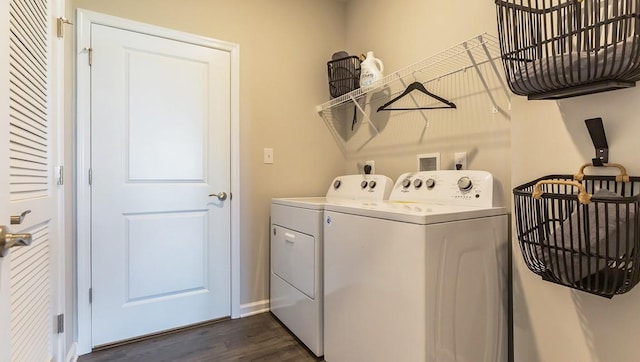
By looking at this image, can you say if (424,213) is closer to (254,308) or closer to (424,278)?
(424,278)

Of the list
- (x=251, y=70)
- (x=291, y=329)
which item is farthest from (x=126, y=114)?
(x=291, y=329)

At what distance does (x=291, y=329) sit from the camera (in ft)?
6.45

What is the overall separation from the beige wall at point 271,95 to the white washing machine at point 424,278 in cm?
89

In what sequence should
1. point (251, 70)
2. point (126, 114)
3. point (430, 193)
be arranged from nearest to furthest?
point (430, 193), point (126, 114), point (251, 70)

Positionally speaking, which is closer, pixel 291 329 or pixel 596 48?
pixel 596 48

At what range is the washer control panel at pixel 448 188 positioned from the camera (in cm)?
141

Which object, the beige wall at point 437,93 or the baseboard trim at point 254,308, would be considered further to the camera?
the baseboard trim at point 254,308

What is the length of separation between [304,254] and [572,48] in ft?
4.86

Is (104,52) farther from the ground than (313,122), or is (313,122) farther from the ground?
(104,52)

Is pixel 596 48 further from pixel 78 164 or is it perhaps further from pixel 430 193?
pixel 78 164

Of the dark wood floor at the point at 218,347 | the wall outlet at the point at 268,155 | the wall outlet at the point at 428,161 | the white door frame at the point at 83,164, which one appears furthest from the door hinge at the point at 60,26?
the wall outlet at the point at 428,161

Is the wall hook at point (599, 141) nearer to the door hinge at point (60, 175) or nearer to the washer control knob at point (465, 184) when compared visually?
the washer control knob at point (465, 184)

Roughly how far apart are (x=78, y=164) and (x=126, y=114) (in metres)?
0.39

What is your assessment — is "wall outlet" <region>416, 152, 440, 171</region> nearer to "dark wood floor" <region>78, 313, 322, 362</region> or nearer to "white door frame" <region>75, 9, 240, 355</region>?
"dark wood floor" <region>78, 313, 322, 362</region>
